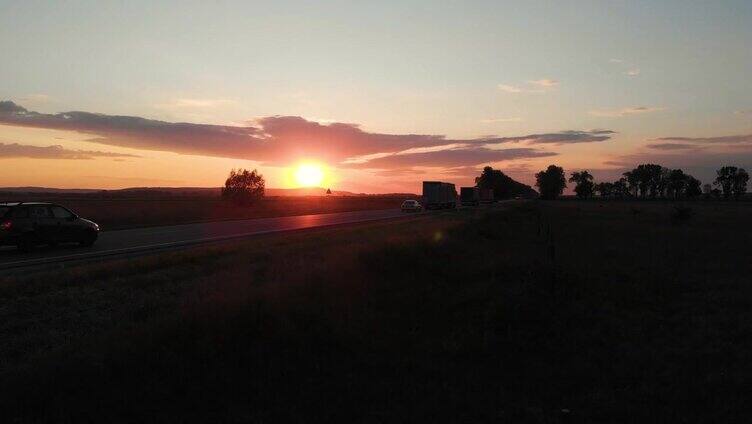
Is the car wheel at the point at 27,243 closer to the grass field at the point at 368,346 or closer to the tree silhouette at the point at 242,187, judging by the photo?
the grass field at the point at 368,346

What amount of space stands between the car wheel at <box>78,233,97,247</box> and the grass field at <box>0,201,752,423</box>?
8684 mm

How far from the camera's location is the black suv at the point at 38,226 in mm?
19422

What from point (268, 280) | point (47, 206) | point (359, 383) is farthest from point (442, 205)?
point (359, 383)

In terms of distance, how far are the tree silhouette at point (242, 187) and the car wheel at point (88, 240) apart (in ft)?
148

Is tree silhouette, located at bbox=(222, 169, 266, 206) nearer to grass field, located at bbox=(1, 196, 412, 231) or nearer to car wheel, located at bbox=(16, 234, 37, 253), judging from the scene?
grass field, located at bbox=(1, 196, 412, 231)

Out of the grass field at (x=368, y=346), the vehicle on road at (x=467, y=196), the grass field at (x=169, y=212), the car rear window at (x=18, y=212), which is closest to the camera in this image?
the grass field at (x=368, y=346)

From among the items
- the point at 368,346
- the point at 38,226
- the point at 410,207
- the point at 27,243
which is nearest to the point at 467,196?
the point at 410,207

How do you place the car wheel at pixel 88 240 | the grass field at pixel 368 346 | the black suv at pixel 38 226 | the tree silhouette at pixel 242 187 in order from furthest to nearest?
the tree silhouette at pixel 242 187, the car wheel at pixel 88 240, the black suv at pixel 38 226, the grass field at pixel 368 346

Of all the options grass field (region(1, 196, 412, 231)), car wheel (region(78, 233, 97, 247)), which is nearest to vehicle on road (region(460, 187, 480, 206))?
grass field (region(1, 196, 412, 231))

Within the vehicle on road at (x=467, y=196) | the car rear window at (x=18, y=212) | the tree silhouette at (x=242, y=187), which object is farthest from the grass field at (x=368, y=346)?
the vehicle on road at (x=467, y=196)

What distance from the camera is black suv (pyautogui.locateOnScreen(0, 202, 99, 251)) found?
19.4m

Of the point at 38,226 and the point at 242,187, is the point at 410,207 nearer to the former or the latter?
the point at 242,187

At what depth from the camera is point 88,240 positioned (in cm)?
2234

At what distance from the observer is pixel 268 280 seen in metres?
12.5
